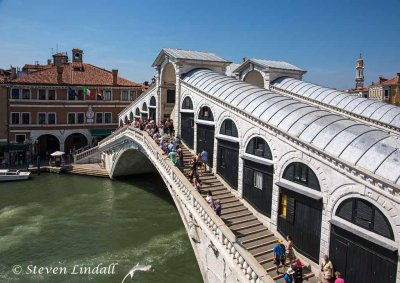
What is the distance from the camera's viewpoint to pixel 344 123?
13.7 meters

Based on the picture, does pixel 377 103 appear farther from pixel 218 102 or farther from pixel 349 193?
pixel 349 193

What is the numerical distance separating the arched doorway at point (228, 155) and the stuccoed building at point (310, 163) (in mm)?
53

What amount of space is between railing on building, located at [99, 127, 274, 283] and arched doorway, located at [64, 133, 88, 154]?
23354 millimetres

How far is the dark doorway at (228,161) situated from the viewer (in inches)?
713

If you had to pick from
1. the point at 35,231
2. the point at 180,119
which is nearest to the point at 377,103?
the point at 180,119

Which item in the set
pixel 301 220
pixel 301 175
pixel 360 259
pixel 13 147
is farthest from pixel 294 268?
pixel 13 147

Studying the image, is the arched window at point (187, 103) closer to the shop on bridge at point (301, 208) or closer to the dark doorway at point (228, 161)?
the dark doorway at point (228, 161)

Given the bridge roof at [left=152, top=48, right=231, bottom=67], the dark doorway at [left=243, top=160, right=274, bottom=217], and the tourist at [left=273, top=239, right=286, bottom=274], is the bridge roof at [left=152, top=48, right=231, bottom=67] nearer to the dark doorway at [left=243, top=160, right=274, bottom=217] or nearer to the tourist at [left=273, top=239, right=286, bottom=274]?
the dark doorway at [left=243, top=160, right=274, bottom=217]

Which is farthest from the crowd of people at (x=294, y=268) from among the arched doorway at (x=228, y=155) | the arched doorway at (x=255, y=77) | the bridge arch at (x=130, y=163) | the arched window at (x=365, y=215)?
the bridge arch at (x=130, y=163)

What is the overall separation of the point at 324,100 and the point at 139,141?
45.2 ft

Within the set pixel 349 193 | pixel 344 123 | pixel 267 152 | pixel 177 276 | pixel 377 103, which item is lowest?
pixel 177 276

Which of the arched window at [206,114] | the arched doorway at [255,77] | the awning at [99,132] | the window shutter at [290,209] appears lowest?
the window shutter at [290,209]

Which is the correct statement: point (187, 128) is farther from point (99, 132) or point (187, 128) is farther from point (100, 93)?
point (100, 93)

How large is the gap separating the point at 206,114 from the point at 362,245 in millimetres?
12230
